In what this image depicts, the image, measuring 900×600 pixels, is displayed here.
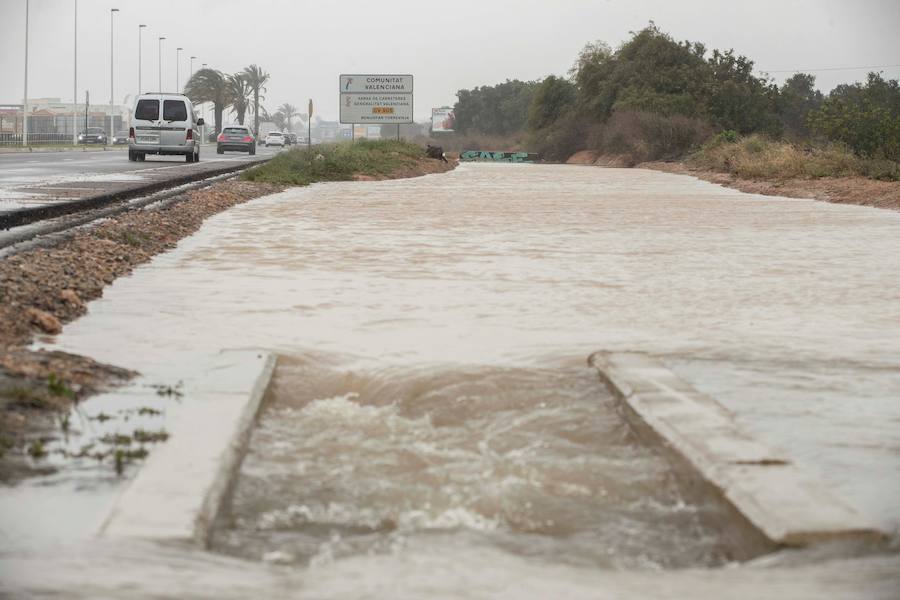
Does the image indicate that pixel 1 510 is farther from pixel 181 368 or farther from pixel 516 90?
pixel 516 90

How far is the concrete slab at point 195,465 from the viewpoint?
14.5ft

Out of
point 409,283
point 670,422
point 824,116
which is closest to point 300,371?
point 670,422

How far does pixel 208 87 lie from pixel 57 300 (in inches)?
3976

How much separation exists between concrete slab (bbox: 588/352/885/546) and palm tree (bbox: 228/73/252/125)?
108484mm

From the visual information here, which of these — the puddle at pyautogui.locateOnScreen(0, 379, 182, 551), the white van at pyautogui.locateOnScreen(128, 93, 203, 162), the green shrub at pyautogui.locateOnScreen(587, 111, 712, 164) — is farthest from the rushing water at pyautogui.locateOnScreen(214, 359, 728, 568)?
the green shrub at pyautogui.locateOnScreen(587, 111, 712, 164)

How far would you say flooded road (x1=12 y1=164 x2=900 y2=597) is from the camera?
4.85 meters

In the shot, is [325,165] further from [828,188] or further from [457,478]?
[457,478]

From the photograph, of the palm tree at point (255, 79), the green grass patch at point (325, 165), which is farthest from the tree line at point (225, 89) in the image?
Result: the green grass patch at point (325, 165)

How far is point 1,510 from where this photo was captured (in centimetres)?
466

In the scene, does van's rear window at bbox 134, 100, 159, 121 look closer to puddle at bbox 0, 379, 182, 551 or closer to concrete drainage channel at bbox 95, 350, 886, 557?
concrete drainage channel at bbox 95, 350, 886, 557

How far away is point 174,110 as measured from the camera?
39469 mm

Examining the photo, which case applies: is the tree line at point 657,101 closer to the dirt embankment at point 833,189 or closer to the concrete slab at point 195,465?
the dirt embankment at point 833,189

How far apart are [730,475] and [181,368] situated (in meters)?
3.61

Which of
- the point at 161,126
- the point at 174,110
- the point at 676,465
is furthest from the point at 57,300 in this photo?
the point at 174,110
